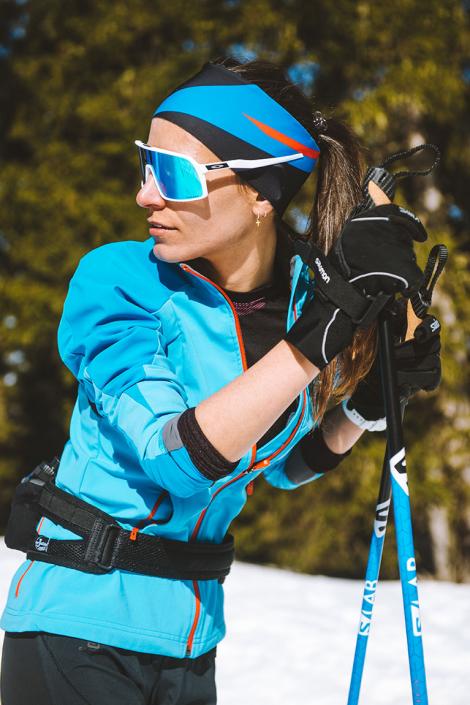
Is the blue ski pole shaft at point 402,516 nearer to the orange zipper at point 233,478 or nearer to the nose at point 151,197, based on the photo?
the orange zipper at point 233,478

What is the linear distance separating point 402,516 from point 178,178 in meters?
0.76

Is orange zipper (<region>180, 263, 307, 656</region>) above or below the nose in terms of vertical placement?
below

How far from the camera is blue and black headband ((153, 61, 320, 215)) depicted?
1486 mm

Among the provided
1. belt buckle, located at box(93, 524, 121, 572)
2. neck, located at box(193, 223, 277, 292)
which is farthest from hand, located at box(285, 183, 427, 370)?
belt buckle, located at box(93, 524, 121, 572)

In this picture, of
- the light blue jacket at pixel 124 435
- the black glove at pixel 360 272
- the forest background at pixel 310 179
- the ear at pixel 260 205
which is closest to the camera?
the black glove at pixel 360 272

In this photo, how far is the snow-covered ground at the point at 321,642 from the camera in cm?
345

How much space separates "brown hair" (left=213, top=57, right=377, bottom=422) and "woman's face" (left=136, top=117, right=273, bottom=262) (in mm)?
186

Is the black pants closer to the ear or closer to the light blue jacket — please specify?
the light blue jacket

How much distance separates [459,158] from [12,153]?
5933 millimetres

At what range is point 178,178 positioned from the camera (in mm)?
1437

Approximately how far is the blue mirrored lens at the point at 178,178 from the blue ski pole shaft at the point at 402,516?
438mm

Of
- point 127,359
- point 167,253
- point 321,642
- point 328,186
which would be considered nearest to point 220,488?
point 127,359

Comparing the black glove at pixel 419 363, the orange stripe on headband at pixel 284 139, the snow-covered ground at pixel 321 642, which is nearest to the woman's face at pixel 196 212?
the orange stripe on headband at pixel 284 139

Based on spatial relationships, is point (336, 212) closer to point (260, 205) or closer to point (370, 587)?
point (260, 205)
